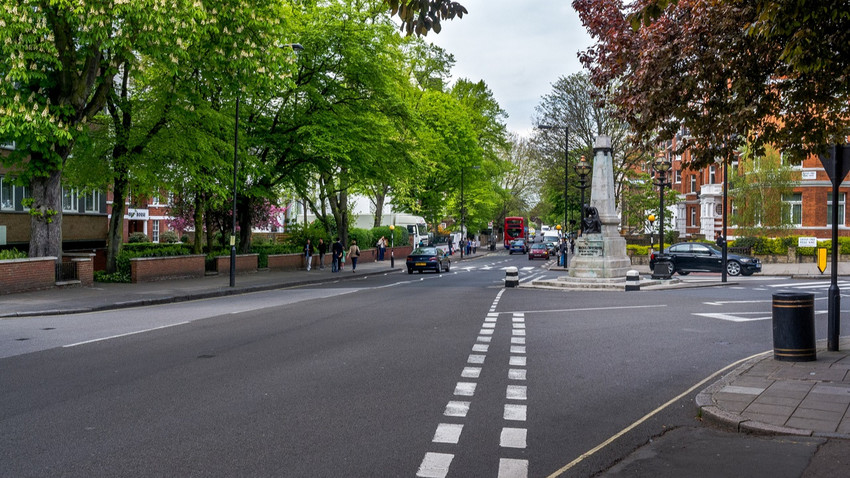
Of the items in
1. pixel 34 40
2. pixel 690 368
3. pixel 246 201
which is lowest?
pixel 690 368

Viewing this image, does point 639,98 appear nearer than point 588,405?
No

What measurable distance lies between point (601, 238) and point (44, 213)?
20461 mm

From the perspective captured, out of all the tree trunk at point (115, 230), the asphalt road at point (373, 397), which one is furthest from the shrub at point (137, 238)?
the asphalt road at point (373, 397)

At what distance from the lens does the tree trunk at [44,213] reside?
22094mm

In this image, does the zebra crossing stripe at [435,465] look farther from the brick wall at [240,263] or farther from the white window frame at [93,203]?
the white window frame at [93,203]

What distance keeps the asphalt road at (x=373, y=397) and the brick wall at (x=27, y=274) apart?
601 centimetres

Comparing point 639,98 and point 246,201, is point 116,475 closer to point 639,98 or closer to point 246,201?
point 639,98

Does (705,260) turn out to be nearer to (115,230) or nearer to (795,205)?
(795,205)

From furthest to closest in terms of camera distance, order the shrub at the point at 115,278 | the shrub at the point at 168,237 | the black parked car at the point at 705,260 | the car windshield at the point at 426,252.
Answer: the shrub at the point at 168,237, the car windshield at the point at 426,252, the black parked car at the point at 705,260, the shrub at the point at 115,278

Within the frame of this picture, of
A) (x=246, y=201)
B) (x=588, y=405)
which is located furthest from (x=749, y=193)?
(x=588, y=405)

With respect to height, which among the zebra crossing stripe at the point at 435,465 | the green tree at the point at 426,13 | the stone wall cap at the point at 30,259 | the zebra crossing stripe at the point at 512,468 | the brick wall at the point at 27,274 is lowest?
the zebra crossing stripe at the point at 512,468

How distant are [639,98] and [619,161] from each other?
45893mm

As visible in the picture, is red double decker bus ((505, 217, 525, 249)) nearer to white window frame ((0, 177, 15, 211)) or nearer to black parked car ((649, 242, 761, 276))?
black parked car ((649, 242, 761, 276))

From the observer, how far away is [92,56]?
70.4ft
